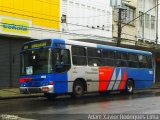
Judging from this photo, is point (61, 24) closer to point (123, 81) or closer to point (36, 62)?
point (123, 81)

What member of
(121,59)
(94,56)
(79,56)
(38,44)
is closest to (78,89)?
(79,56)

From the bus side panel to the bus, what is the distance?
0.27 meters

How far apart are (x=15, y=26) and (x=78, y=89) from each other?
8.86 m

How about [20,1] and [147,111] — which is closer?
[147,111]

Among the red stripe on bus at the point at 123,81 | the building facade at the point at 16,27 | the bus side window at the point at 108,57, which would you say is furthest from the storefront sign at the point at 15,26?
the red stripe on bus at the point at 123,81

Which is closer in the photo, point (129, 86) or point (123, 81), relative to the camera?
point (123, 81)

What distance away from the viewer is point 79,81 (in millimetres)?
21844

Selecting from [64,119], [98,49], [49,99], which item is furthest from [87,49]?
[64,119]

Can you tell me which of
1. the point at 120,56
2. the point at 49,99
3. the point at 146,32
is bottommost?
the point at 49,99

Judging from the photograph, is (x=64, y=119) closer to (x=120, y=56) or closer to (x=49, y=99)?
(x=49, y=99)

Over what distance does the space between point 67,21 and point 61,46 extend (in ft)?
43.7

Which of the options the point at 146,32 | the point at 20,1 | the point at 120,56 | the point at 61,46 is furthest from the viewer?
the point at 146,32

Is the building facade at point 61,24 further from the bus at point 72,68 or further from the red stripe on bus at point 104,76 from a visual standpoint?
the red stripe on bus at point 104,76

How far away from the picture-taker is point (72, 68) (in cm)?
2094
